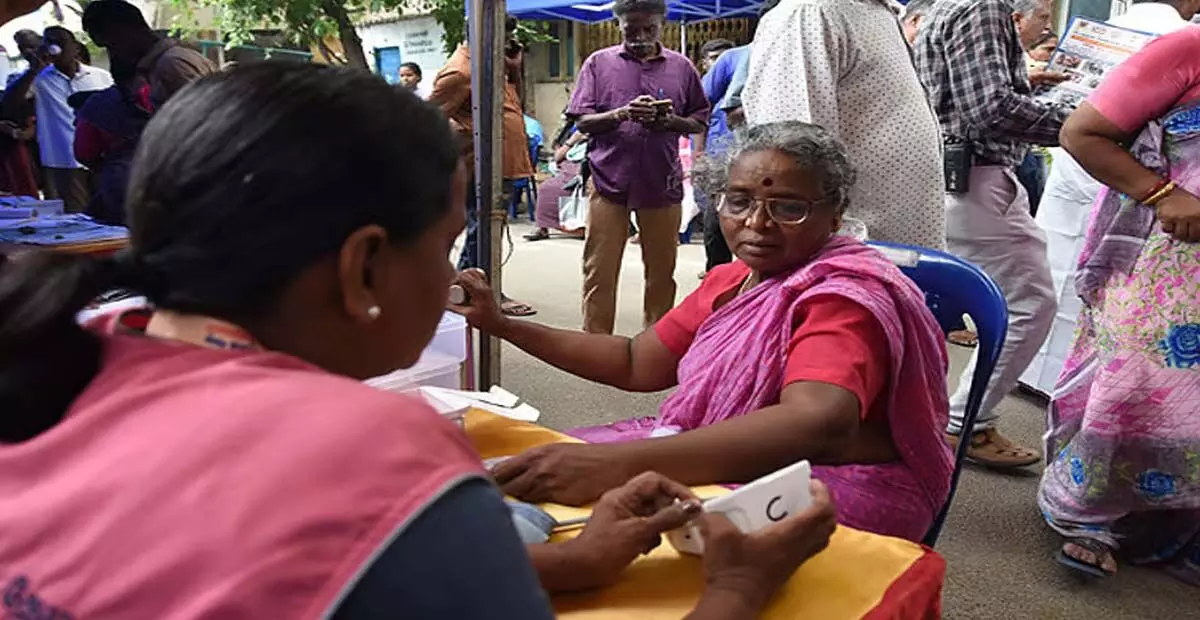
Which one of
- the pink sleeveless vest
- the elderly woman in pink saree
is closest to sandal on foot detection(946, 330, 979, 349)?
the elderly woman in pink saree

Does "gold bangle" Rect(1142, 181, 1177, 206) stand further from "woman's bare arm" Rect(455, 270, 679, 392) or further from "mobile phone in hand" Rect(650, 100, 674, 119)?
"mobile phone in hand" Rect(650, 100, 674, 119)

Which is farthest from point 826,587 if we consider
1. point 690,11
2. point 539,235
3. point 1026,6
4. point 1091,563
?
point 690,11

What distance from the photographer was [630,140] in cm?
369

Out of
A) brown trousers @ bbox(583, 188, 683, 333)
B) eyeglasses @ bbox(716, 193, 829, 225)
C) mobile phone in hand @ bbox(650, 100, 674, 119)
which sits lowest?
brown trousers @ bbox(583, 188, 683, 333)

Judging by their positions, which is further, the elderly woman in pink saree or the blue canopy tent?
the blue canopy tent

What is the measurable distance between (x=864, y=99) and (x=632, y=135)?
5.62 ft

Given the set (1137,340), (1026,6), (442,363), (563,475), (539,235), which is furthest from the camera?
(539,235)

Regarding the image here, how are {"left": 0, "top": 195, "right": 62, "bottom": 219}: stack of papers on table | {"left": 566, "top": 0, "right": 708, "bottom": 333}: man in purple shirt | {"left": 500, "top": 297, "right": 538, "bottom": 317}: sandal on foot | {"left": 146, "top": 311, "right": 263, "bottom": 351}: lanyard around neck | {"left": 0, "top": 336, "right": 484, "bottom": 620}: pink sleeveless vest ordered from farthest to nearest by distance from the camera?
{"left": 500, "top": 297, "right": 538, "bottom": 317}: sandal on foot
{"left": 566, "top": 0, "right": 708, "bottom": 333}: man in purple shirt
{"left": 0, "top": 195, "right": 62, "bottom": 219}: stack of papers on table
{"left": 146, "top": 311, "right": 263, "bottom": 351}: lanyard around neck
{"left": 0, "top": 336, "right": 484, "bottom": 620}: pink sleeveless vest

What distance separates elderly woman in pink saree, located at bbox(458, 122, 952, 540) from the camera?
3.92 ft

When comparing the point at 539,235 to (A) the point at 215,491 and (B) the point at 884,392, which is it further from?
(A) the point at 215,491

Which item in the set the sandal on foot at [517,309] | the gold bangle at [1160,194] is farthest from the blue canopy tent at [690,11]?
the gold bangle at [1160,194]

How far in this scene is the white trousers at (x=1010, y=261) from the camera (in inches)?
110

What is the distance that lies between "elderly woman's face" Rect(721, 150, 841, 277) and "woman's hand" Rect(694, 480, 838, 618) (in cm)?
67

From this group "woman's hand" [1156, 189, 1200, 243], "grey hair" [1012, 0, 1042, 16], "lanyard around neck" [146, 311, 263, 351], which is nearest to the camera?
"lanyard around neck" [146, 311, 263, 351]
